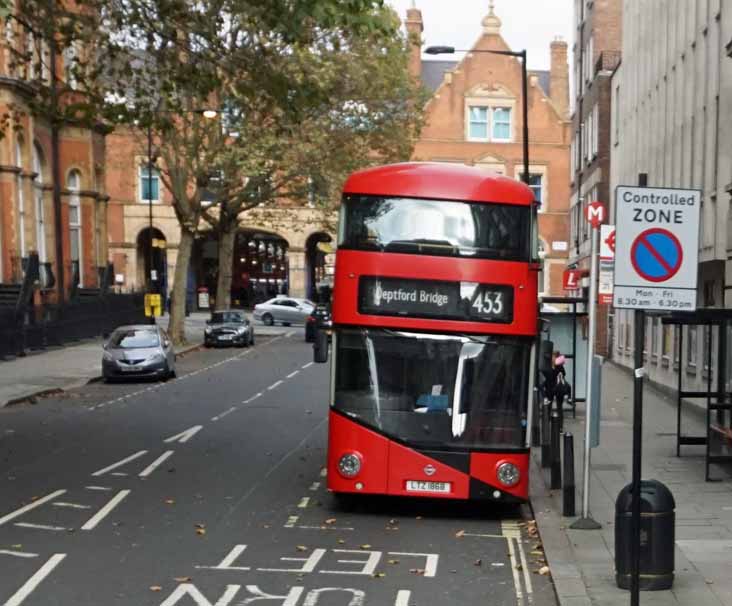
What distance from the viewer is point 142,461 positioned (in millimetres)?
16297

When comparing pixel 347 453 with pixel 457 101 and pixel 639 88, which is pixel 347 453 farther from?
pixel 457 101

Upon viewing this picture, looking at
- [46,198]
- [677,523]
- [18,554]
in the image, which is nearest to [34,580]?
[18,554]

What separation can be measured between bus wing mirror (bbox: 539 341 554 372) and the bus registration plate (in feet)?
19.3

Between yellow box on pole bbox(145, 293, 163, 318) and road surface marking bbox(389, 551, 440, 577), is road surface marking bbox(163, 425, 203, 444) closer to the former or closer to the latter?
road surface marking bbox(389, 551, 440, 577)

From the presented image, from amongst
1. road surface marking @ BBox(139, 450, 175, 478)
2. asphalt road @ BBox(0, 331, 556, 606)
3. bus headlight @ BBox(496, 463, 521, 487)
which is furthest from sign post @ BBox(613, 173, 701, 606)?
road surface marking @ BBox(139, 450, 175, 478)

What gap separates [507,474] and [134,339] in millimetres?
21073

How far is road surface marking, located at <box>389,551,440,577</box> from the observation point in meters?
9.82

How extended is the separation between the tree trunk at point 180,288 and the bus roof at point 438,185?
30.8 metres

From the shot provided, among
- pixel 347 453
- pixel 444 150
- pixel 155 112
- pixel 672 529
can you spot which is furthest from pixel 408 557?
pixel 444 150

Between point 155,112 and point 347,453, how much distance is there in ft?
35.8

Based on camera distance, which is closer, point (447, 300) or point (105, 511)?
point (447, 300)

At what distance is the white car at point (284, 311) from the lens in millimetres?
60719

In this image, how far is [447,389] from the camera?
39.7ft

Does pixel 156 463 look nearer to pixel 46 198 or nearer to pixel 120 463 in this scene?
pixel 120 463
